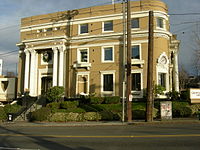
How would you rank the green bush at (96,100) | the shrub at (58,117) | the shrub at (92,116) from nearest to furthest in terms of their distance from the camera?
1. the shrub at (92,116)
2. the shrub at (58,117)
3. the green bush at (96,100)

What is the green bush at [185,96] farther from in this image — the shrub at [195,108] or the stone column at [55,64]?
the stone column at [55,64]

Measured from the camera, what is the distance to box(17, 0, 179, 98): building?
2770cm

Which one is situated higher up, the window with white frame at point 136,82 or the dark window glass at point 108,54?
the dark window glass at point 108,54

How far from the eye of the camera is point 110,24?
29.7 meters

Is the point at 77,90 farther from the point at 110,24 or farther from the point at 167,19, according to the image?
the point at 167,19

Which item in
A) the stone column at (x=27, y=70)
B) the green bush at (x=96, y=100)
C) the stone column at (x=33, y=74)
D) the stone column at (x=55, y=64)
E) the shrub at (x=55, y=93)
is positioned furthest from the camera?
the stone column at (x=27, y=70)

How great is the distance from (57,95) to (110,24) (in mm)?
11575

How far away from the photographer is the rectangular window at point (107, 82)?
1120 inches

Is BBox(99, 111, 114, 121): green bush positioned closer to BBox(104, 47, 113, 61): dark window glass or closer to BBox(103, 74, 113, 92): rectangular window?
BBox(103, 74, 113, 92): rectangular window

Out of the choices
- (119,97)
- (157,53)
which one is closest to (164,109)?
(119,97)

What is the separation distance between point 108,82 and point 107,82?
134 millimetres

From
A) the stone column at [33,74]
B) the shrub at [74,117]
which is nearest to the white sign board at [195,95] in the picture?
the shrub at [74,117]

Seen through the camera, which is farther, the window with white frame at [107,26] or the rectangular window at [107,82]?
the window with white frame at [107,26]

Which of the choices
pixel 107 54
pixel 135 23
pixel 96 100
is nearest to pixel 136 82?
pixel 107 54
